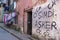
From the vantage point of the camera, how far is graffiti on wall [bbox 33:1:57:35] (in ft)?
37.1

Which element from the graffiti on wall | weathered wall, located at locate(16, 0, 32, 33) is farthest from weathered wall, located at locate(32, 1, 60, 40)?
weathered wall, located at locate(16, 0, 32, 33)

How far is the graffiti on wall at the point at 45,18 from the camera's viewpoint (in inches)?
445

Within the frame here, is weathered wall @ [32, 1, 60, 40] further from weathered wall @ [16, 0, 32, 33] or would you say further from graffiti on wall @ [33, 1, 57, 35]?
weathered wall @ [16, 0, 32, 33]

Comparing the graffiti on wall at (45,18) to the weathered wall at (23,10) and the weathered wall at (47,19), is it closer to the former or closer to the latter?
the weathered wall at (47,19)

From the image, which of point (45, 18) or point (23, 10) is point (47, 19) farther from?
point (23, 10)

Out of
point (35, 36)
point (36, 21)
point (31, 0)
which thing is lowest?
point (35, 36)

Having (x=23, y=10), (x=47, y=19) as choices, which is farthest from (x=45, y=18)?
(x=23, y=10)

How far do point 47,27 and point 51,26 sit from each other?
54 cm

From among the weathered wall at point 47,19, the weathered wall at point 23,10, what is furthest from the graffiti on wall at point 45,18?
the weathered wall at point 23,10

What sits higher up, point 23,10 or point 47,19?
point 23,10

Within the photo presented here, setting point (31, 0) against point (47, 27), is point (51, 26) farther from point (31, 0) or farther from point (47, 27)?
point (31, 0)

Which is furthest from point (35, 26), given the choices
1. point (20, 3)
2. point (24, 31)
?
point (20, 3)

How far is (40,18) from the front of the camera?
42.7ft

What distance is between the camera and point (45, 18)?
12.1 metres
